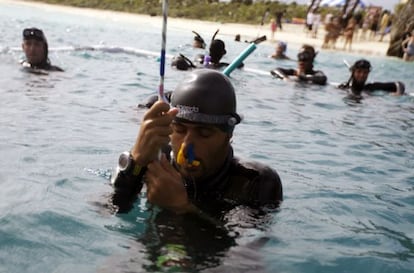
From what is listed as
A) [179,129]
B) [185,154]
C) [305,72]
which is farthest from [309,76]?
[185,154]

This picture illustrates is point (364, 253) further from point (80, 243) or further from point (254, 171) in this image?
point (80, 243)

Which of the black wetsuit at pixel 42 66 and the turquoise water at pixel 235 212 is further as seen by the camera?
the black wetsuit at pixel 42 66

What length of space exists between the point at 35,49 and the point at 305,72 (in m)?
6.39

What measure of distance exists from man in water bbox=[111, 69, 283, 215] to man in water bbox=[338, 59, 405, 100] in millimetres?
9028

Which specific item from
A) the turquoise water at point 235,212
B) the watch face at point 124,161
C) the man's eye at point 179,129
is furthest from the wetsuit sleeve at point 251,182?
the watch face at point 124,161

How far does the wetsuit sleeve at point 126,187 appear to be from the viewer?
130 inches

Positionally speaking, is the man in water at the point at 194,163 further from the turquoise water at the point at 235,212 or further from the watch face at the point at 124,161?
the turquoise water at the point at 235,212

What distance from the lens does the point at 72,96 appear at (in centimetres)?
938

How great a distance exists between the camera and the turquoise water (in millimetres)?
3580

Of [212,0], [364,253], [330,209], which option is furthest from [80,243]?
[212,0]

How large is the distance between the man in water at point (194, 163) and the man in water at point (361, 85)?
9.03m

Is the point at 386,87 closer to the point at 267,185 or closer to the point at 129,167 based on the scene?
the point at 267,185

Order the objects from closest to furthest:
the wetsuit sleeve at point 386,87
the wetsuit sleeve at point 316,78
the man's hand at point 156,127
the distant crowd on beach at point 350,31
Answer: the man's hand at point 156,127 < the wetsuit sleeve at point 386,87 < the wetsuit sleeve at point 316,78 < the distant crowd on beach at point 350,31

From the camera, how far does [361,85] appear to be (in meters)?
13.0
